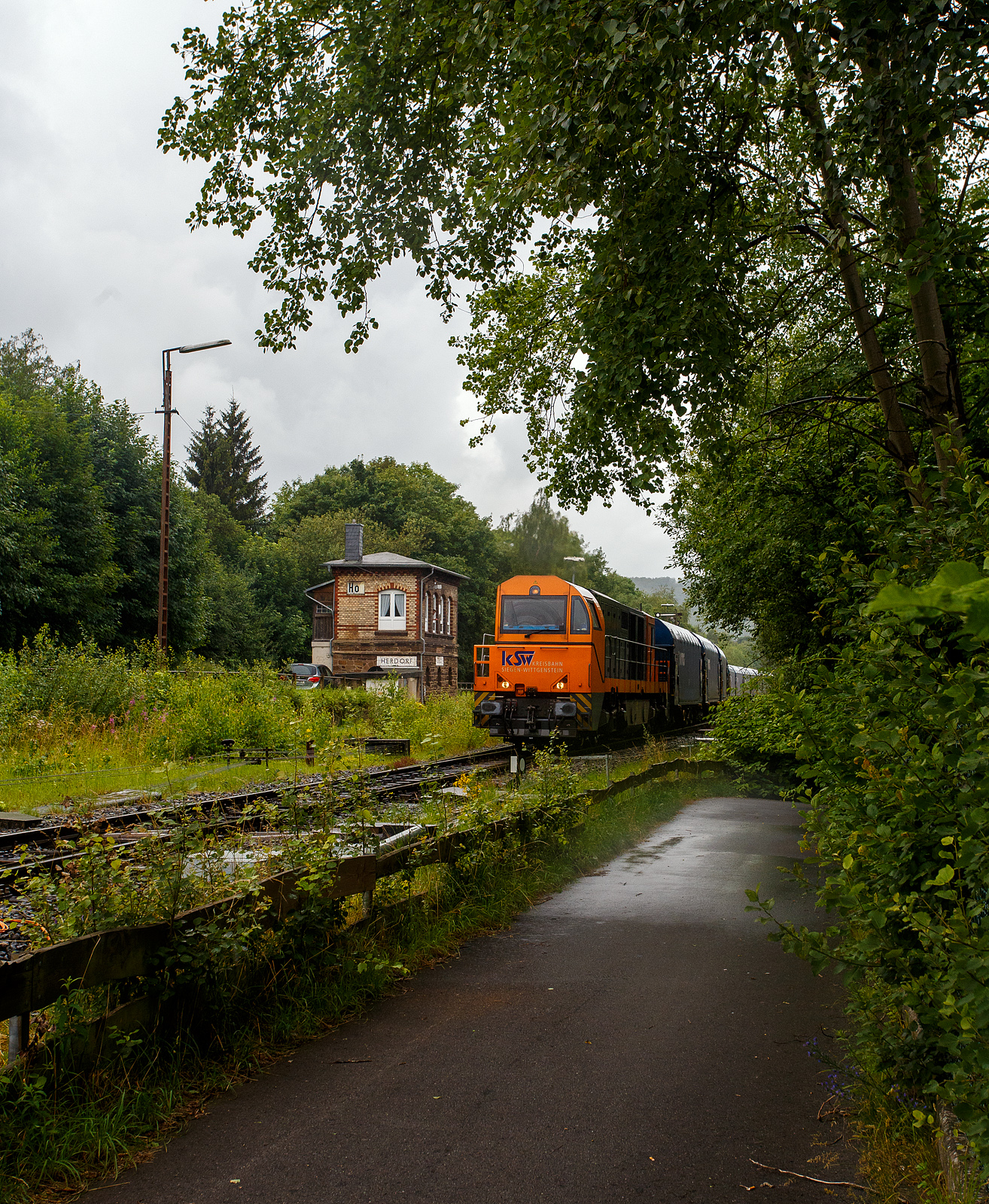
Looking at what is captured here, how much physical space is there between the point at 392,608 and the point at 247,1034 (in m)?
46.3

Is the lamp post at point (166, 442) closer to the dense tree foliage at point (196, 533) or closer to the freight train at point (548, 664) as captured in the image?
the dense tree foliage at point (196, 533)

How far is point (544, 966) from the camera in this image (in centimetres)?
622

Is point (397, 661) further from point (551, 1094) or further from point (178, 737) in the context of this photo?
point (551, 1094)

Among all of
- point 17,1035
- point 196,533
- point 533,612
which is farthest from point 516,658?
point 196,533

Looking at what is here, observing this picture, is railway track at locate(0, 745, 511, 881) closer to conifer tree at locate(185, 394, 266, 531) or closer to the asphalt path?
the asphalt path

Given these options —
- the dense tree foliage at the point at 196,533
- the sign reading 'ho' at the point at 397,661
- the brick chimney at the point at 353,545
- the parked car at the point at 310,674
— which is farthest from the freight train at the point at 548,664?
the brick chimney at the point at 353,545

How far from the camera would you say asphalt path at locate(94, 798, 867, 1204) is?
3.52 m

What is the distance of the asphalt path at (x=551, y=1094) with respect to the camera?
3516mm

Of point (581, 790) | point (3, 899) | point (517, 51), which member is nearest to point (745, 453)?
point (581, 790)

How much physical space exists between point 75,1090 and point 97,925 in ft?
2.03

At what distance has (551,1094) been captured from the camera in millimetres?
4254

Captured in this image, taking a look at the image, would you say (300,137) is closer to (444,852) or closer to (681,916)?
(444,852)

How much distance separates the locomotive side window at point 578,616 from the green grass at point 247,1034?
13584 millimetres

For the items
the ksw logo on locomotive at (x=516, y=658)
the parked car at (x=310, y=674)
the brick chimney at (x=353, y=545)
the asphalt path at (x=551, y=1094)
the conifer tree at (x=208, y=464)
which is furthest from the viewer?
the conifer tree at (x=208, y=464)
